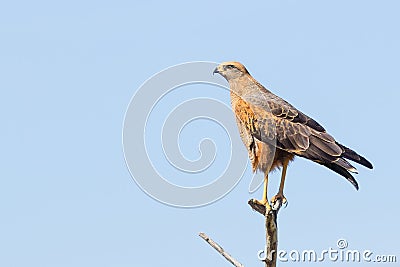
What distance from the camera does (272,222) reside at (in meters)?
12.6

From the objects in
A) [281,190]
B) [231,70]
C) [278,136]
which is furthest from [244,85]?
[281,190]

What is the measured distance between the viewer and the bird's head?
51.2 ft

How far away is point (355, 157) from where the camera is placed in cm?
1371

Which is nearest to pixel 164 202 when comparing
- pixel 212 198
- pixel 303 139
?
pixel 212 198

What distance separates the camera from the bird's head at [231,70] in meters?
15.6

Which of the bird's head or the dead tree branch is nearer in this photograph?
the dead tree branch

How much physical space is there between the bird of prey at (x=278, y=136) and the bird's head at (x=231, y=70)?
191 mm

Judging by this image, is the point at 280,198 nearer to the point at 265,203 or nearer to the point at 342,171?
the point at 265,203

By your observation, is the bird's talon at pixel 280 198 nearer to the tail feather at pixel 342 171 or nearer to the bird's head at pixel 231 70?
the tail feather at pixel 342 171

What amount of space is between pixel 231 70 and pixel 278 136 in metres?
1.84

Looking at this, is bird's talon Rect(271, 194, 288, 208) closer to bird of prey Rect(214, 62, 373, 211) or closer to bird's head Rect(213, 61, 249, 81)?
bird of prey Rect(214, 62, 373, 211)

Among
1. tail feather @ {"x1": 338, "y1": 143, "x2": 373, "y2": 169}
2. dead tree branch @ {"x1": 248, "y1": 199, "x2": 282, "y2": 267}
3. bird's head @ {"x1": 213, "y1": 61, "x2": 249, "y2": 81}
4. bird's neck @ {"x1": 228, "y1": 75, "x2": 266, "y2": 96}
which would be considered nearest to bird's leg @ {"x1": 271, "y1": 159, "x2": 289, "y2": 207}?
dead tree branch @ {"x1": 248, "y1": 199, "x2": 282, "y2": 267}

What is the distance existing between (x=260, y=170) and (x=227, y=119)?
143 centimetres

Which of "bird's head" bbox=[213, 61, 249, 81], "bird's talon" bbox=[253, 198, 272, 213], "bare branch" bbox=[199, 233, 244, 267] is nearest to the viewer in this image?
"bare branch" bbox=[199, 233, 244, 267]
